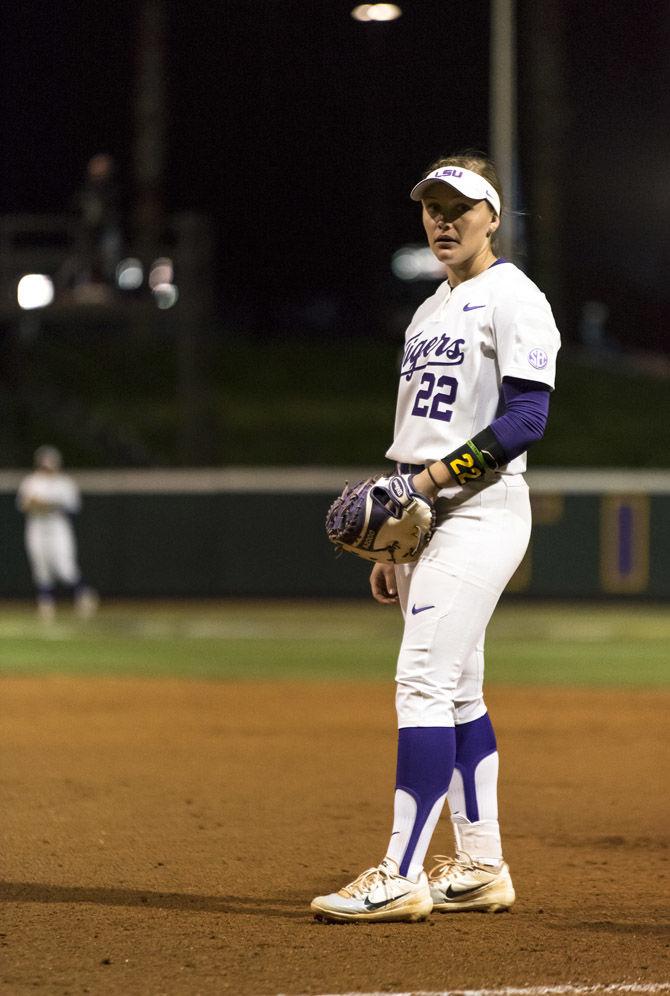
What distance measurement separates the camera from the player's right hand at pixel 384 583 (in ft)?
13.7

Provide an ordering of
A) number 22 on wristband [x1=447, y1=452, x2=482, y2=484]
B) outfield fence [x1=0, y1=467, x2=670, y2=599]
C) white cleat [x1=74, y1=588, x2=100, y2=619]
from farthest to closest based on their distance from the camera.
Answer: outfield fence [x1=0, y1=467, x2=670, y2=599], white cleat [x1=74, y1=588, x2=100, y2=619], number 22 on wristband [x1=447, y1=452, x2=482, y2=484]

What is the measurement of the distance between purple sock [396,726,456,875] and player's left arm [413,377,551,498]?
672 millimetres

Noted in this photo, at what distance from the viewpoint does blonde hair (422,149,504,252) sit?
3992 mm

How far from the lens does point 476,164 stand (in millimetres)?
4012

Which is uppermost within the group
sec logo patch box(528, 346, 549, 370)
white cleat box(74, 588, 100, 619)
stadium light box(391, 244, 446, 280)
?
stadium light box(391, 244, 446, 280)

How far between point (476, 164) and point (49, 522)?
43.0ft

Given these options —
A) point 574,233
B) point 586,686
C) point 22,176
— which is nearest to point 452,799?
point 586,686

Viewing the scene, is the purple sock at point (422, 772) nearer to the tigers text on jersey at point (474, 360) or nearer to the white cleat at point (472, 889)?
the white cleat at point (472, 889)

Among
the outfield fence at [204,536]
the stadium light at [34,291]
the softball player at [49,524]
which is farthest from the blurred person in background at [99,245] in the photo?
the softball player at [49,524]

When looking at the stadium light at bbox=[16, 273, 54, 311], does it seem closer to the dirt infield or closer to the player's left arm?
the dirt infield

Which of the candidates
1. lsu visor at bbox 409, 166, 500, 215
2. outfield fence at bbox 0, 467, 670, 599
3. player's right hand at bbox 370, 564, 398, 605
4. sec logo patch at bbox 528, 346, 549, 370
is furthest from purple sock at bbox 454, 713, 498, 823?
outfield fence at bbox 0, 467, 670, 599

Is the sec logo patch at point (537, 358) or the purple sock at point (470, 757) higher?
the sec logo patch at point (537, 358)

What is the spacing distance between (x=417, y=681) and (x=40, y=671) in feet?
23.3

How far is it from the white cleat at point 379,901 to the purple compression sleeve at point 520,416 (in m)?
1.22
